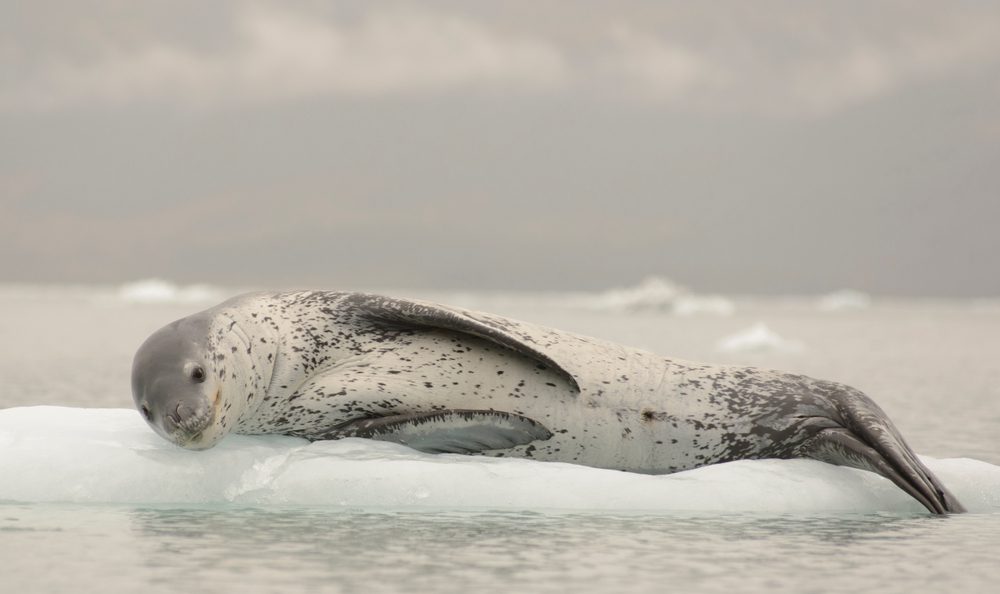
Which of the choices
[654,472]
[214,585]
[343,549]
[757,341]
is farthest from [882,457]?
[757,341]

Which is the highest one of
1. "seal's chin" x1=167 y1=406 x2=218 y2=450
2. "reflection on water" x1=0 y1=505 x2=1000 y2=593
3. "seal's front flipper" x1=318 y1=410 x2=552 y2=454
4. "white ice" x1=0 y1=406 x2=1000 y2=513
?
"seal's front flipper" x1=318 y1=410 x2=552 y2=454

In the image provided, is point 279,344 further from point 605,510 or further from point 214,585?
point 214,585

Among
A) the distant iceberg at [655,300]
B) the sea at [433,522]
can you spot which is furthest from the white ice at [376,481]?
the distant iceberg at [655,300]

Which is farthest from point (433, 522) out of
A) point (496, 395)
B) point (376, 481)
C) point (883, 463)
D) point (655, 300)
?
point (655, 300)

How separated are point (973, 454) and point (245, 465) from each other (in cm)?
534

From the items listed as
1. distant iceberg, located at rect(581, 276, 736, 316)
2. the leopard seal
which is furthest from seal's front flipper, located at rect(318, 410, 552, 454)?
distant iceberg, located at rect(581, 276, 736, 316)

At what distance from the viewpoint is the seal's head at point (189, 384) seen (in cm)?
670

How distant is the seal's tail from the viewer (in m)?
7.06

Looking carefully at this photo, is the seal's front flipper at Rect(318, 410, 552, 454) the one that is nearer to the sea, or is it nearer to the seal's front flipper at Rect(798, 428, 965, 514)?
the sea

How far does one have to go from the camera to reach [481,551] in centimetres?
550

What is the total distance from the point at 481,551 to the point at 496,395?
1.97 metres

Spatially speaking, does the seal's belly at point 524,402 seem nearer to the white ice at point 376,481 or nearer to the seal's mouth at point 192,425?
the white ice at point 376,481

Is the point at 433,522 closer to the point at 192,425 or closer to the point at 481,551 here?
the point at 481,551

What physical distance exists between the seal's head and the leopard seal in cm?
2
